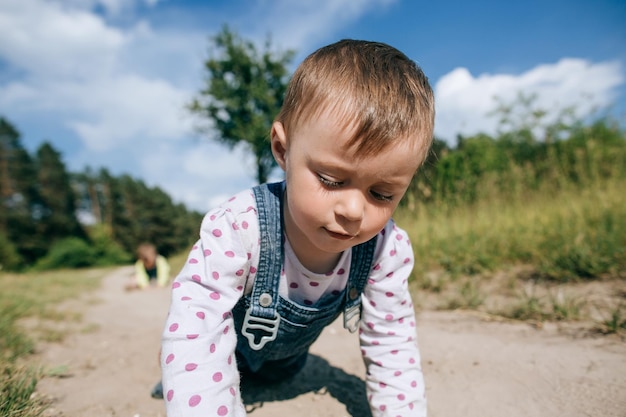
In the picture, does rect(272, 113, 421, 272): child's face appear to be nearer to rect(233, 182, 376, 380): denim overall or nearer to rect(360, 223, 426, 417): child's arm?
rect(233, 182, 376, 380): denim overall

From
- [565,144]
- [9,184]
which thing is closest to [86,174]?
[9,184]

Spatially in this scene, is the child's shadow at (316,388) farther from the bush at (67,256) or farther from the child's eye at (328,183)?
the bush at (67,256)

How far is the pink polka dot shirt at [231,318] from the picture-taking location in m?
1.02

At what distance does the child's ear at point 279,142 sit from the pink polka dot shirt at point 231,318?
0.55 feet

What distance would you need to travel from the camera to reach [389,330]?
1.42 meters

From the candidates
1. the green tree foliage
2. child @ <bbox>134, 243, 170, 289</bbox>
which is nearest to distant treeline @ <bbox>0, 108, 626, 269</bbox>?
the green tree foliage

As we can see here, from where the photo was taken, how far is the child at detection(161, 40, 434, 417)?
3.39 ft

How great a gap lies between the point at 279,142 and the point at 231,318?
578mm

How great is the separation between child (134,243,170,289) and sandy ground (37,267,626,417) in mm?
4537

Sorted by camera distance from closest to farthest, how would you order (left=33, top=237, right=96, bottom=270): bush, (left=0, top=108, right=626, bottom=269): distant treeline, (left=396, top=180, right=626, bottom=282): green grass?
(left=396, top=180, right=626, bottom=282): green grass, (left=0, top=108, right=626, bottom=269): distant treeline, (left=33, top=237, right=96, bottom=270): bush

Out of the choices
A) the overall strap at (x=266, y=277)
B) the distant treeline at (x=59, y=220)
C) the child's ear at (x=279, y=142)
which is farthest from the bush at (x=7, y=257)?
the child's ear at (x=279, y=142)

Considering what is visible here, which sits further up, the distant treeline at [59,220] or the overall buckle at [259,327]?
the distant treeline at [59,220]

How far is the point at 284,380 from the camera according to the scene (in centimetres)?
176

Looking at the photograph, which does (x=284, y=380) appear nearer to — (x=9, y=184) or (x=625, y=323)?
(x=625, y=323)
